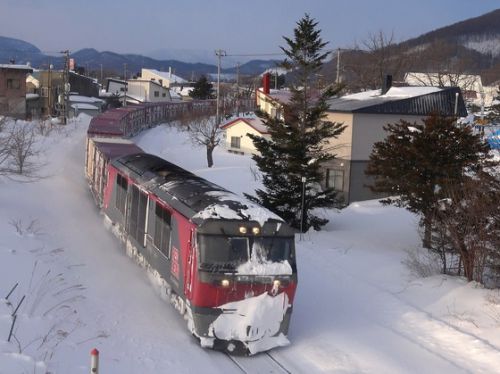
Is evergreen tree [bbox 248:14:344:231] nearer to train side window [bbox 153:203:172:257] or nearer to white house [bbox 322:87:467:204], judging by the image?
white house [bbox 322:87:467:204]

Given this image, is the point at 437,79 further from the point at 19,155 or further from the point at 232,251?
the point at 232,251

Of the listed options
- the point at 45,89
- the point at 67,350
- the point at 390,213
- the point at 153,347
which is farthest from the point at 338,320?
the point at 45,89

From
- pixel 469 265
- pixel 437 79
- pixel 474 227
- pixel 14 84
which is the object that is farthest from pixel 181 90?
pixel 474 227

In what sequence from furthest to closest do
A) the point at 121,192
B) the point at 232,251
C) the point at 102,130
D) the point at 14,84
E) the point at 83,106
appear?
1. the point at 83,106
2. the point at 14,84
3. the point at 102,130
4. the point at 121,192
5. the point at 232,251

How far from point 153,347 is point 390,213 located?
18371 mm

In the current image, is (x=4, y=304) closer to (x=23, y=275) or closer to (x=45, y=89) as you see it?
(x=23, y=275)

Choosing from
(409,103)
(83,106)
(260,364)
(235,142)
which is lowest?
(260,364)

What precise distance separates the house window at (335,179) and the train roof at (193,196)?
648 inches

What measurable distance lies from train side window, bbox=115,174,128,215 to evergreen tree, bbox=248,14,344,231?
739 cm

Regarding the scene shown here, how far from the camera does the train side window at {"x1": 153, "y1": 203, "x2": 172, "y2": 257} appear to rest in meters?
12.5

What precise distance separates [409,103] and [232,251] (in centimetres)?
2296

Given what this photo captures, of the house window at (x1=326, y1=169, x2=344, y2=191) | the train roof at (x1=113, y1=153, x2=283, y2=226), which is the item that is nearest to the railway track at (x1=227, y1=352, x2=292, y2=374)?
the train roof at (x1=113, y1=153, x2=283, y2=226)

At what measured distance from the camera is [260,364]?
10445 mm

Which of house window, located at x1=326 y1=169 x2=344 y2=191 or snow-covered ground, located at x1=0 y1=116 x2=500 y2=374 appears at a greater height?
house window, located at x1=326 y1=169 x2=344 y2=191
